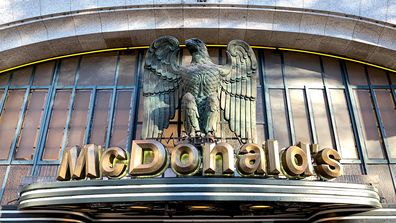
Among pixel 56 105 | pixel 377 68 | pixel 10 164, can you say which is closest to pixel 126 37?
pixel 56 105

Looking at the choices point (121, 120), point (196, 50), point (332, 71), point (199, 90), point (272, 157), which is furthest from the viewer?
point (332, 71)

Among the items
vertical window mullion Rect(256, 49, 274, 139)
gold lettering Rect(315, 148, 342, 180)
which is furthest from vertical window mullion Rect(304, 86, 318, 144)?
gold lettering Rect(315, 148, 342, 180)

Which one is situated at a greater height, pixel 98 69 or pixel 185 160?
pixel 98 69

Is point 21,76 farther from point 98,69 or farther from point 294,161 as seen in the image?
point 294,161

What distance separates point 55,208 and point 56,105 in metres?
3.97

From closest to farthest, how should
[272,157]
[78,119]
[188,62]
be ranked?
[272,157]
[78,119]
[188,62]

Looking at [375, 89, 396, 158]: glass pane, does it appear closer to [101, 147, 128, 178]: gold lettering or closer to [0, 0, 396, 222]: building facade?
[0, 0, 396, 222]: building facade

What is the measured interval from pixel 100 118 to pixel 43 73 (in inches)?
114

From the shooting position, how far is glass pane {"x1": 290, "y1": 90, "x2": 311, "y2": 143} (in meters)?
11.1

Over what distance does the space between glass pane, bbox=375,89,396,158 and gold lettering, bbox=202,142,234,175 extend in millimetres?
6089

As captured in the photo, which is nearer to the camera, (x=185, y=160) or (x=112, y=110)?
(x=185, y=160)

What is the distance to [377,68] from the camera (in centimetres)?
1240

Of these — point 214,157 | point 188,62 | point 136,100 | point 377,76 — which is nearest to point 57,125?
point 136,100

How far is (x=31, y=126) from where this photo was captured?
11359 mm
